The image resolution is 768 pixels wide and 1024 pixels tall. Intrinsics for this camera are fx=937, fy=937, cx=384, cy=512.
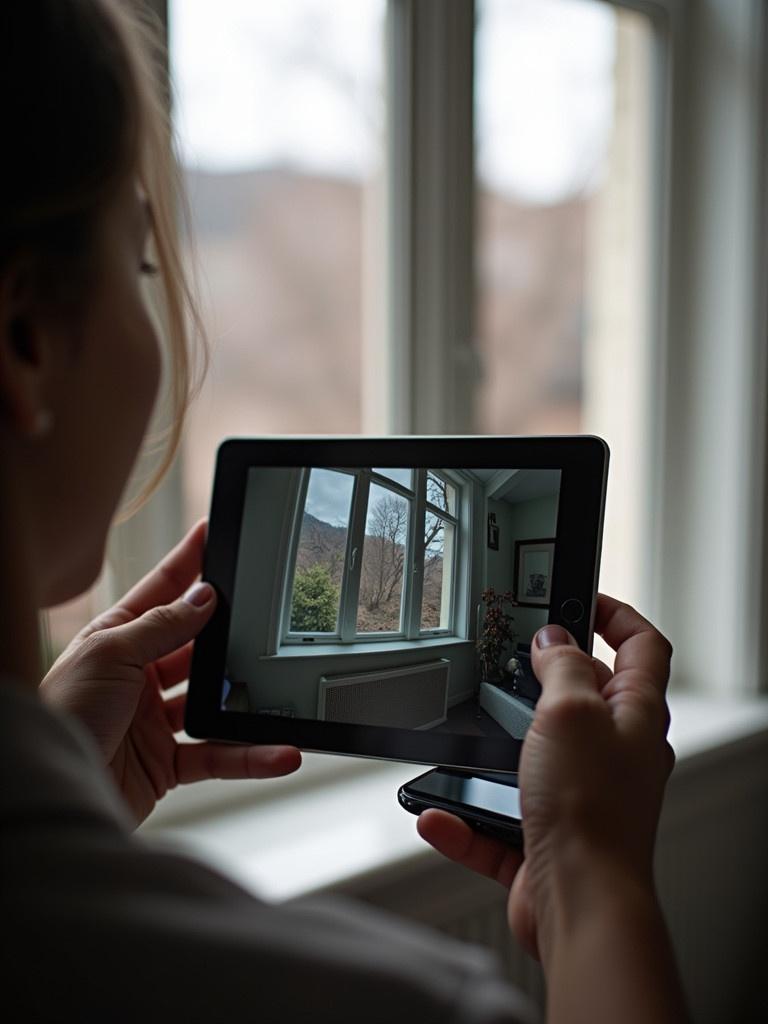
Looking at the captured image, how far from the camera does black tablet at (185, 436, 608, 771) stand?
69 centimetres

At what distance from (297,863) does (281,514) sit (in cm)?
52

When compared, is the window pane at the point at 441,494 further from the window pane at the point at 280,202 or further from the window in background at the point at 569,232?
the window in background at the point at 569,232

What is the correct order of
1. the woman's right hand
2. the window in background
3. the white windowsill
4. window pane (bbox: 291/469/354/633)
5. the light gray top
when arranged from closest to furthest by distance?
the light gray top → the woman's right hand → window pane (bbox: 291/469/354/633) → the white windowsill → the window in background

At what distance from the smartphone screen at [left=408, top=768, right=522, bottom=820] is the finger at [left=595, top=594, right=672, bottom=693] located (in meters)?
0.13

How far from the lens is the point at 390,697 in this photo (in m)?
0.73

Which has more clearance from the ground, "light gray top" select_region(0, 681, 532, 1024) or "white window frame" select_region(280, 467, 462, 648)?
"white window frame" select_region(280, 467, 462, 648)

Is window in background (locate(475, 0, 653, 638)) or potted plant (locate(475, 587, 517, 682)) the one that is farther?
window in background (locate(475, 0, 653, 638))

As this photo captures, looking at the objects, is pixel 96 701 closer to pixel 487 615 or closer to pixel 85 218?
pixel 487 615

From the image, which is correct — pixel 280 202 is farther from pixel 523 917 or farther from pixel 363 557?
pixel 523 917

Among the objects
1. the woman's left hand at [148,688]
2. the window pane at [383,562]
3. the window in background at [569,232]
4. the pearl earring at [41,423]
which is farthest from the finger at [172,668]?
the window in background at [569,232]

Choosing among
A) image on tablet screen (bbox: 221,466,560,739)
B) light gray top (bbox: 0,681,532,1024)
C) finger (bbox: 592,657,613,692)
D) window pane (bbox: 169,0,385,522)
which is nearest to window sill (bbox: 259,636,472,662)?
image on tablet screen (bbox: 221,466,560,739)

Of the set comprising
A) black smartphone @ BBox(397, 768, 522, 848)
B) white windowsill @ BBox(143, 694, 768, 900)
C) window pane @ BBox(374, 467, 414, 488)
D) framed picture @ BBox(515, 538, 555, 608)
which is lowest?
white windowsill @ BBox(143, 694, 768, 900)

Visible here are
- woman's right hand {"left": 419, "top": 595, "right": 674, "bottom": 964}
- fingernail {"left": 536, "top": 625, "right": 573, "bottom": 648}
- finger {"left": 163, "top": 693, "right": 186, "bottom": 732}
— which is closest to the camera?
woman's right hand {"left": 419, "top": 595, "right": 674, "bottom": 964}

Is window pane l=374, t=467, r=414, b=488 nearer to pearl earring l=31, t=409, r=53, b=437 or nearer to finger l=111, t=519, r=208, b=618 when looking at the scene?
finger l=111, t=519, r=208, b=618
